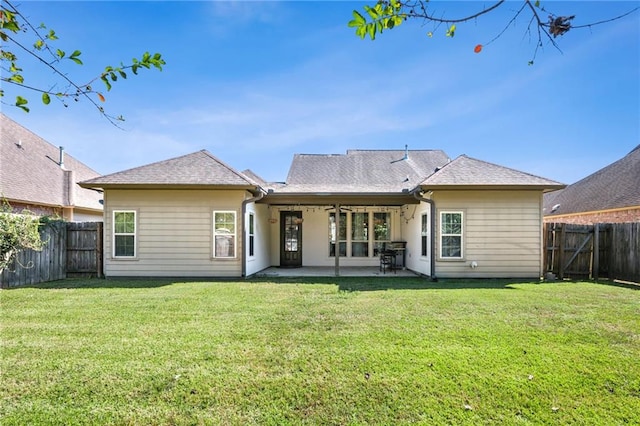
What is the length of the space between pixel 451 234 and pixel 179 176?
8.04 m

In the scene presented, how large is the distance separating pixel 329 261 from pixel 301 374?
9.75 metres

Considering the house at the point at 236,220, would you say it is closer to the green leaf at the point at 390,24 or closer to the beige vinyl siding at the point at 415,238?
the beige vinyl siding at the point at 415,238

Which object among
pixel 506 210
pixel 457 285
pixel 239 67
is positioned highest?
pixel 239 67

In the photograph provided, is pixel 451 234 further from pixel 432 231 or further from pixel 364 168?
pixel 364 168

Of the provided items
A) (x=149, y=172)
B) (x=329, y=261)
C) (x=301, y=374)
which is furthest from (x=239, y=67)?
(x=301, y=374)

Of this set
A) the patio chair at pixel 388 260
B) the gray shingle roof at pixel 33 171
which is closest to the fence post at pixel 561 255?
the patio chair at pixel 388 260

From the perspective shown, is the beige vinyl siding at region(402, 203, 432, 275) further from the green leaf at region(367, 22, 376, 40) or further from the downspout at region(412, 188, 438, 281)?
the green leaf at region(367, 22, 376, 40)

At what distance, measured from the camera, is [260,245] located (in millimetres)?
11594

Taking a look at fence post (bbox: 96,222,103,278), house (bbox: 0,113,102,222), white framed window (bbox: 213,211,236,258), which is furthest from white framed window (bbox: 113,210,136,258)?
house (bbox: 0,113,102,222)

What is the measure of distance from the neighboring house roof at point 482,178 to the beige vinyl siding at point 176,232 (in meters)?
5.80

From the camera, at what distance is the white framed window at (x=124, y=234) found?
981 cm

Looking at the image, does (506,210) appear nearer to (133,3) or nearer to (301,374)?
(301,374)

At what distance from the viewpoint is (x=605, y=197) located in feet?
50.8

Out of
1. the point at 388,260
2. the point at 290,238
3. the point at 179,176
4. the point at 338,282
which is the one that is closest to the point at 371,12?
the point at 338,282
